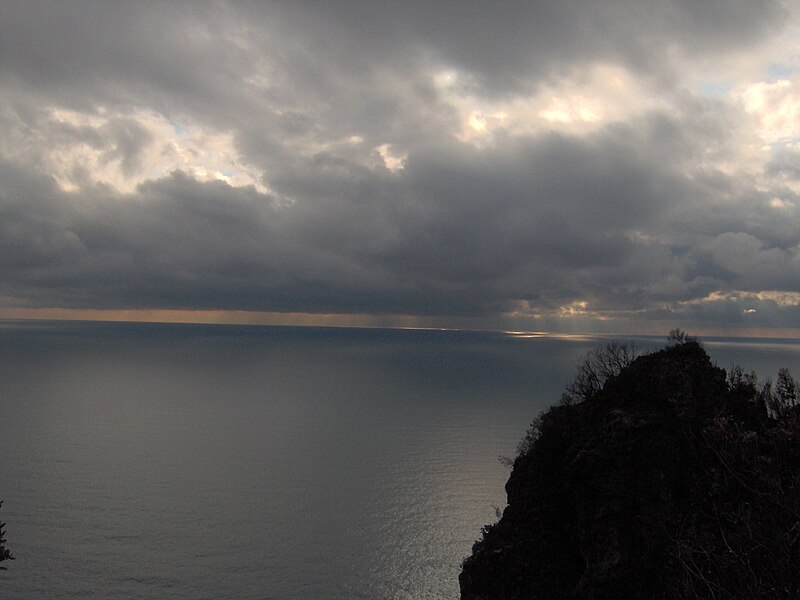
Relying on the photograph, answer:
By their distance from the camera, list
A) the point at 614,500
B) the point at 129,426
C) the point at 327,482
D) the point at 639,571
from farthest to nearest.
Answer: the point at 129,426 < the point at 327,482 < the point at 614,500 < the point at 639,571

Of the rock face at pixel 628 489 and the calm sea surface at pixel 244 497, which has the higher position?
the rock face at pixel 628 489

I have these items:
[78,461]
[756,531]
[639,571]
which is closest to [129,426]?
[78,461]

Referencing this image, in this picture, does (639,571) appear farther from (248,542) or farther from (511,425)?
(511,425)

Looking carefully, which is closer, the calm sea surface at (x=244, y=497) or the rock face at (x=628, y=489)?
the rock face at (x=628, y=489)

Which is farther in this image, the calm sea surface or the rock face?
the calm sea surface

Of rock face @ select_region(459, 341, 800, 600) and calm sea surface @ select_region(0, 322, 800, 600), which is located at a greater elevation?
rock face @ select_region(459, 341, 800, 600)

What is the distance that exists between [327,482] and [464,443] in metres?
35.2

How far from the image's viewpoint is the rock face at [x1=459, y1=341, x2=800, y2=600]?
2722cm

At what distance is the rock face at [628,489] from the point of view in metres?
27.2

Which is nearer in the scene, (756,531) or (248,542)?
(756,531)

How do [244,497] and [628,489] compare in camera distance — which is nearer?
[628,489]

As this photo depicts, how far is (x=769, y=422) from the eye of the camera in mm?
33656

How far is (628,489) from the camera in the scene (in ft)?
102

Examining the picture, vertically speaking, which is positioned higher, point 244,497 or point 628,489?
point 628,489
